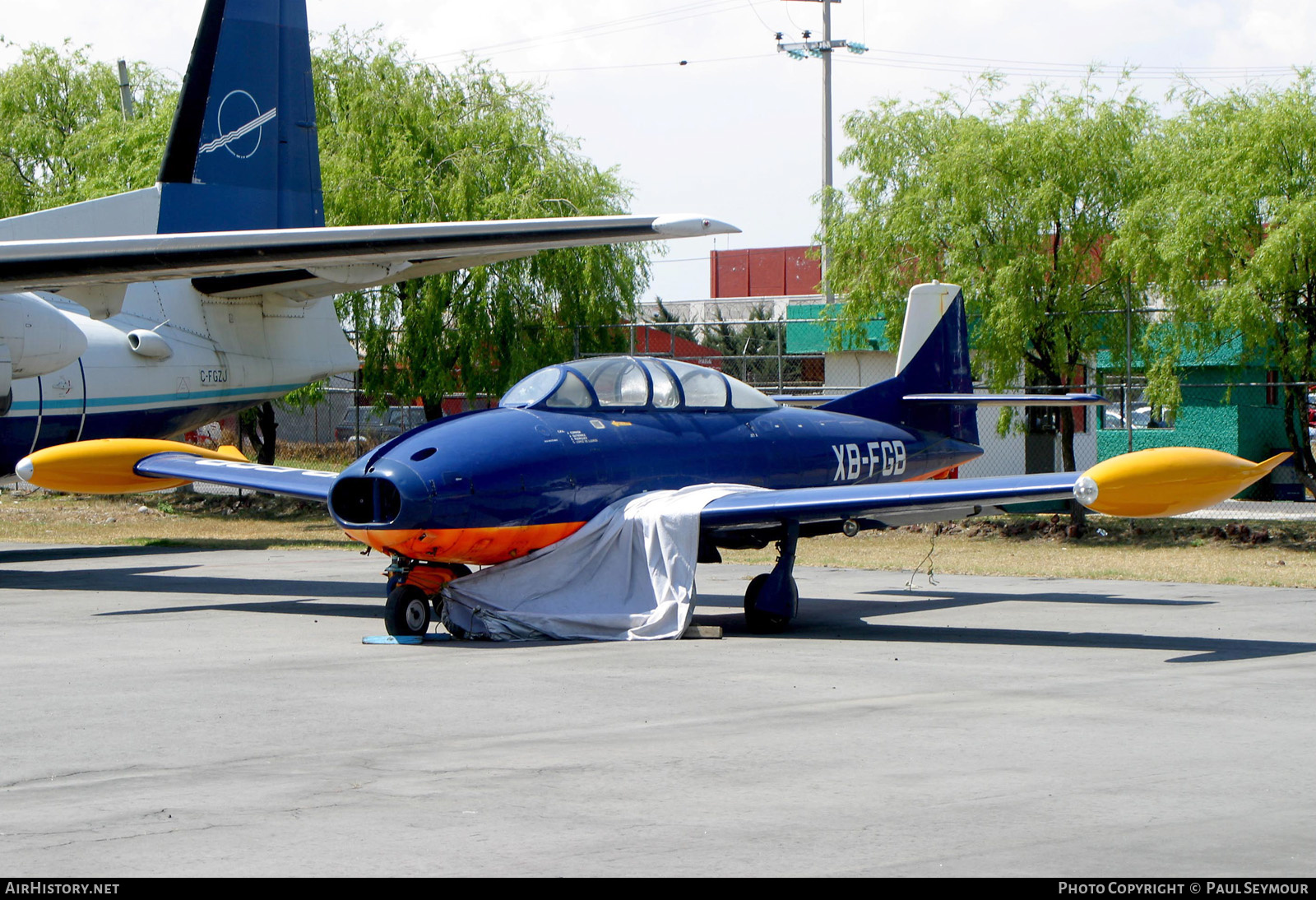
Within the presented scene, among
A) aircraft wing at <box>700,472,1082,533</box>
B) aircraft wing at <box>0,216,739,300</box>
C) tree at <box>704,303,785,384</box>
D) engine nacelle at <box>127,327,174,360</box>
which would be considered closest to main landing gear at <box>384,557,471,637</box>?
aircraft wing at <box>700,472,1082,533</box>

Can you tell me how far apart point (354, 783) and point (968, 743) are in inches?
115

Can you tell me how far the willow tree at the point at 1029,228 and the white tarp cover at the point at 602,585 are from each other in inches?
450

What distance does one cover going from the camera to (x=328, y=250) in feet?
42.3

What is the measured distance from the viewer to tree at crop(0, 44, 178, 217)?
28.6 metres

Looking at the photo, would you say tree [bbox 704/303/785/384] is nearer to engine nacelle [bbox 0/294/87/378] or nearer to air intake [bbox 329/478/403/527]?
engine nacelle [bbox 0/294/87/378]

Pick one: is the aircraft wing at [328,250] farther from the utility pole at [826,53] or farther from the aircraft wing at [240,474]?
the utility pole at [826,53]

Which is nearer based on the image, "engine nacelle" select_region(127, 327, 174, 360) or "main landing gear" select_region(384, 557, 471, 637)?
"main landing gear" select_region(384, 557, 471, 637)

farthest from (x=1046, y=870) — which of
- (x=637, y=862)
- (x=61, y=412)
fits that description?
(x=61, y=412)

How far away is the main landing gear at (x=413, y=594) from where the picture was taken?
11.1m

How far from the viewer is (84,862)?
466cm

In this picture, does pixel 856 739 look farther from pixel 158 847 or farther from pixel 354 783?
pixel 158 847

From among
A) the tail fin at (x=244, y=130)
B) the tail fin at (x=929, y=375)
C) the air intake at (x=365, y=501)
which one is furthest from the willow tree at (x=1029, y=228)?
the air intake at (x=365, y=501)

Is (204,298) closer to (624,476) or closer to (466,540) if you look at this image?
(624,476)

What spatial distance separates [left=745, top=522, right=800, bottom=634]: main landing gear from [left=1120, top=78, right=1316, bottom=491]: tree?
35.4ft
